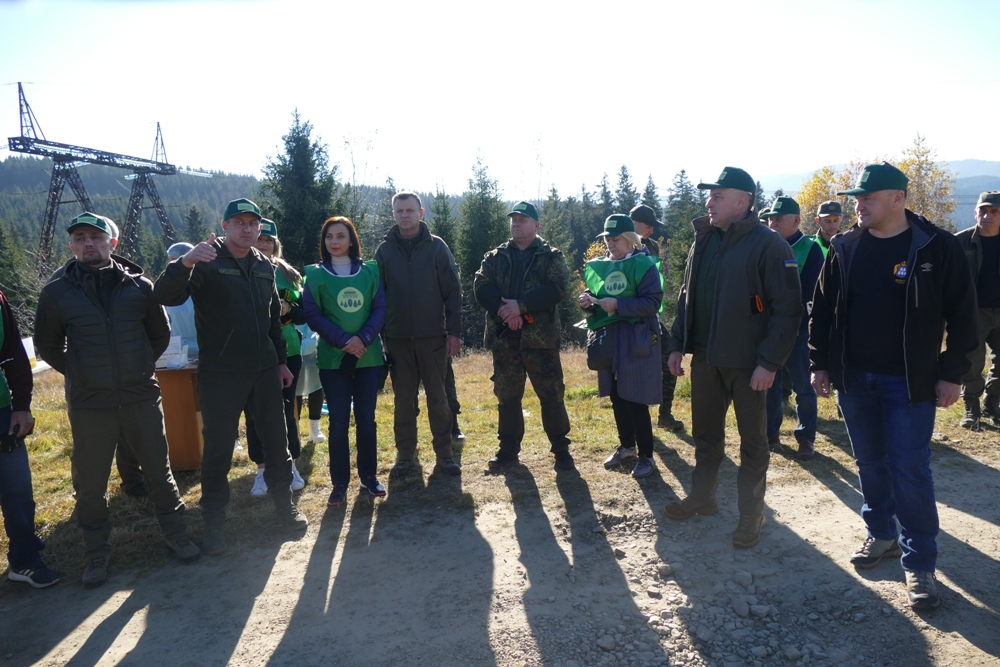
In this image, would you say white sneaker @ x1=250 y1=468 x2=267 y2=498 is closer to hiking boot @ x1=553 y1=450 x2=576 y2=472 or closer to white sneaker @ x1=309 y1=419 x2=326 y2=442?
white sneaker @ x1=309 y1=419 x2=326 y2=442

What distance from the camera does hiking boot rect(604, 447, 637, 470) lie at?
18.1 ft

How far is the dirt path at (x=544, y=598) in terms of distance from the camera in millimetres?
3023

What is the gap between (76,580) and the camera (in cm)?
398

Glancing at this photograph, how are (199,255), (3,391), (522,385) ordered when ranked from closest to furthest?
(199,255) < (3,391) < (522,385)

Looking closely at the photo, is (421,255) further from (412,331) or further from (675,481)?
(675,481)

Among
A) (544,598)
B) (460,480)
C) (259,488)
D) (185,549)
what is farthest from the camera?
(460,480)

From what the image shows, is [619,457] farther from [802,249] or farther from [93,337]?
[93,337]

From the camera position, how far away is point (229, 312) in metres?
4.19

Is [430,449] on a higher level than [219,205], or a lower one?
lower

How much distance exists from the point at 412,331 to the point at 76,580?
284 centimetres

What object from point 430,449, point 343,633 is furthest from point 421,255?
point 343,633

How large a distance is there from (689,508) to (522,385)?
71.3 inches

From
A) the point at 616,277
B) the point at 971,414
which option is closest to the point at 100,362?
the point at 616,277

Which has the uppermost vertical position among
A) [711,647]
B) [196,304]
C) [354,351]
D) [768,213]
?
[768,213]
